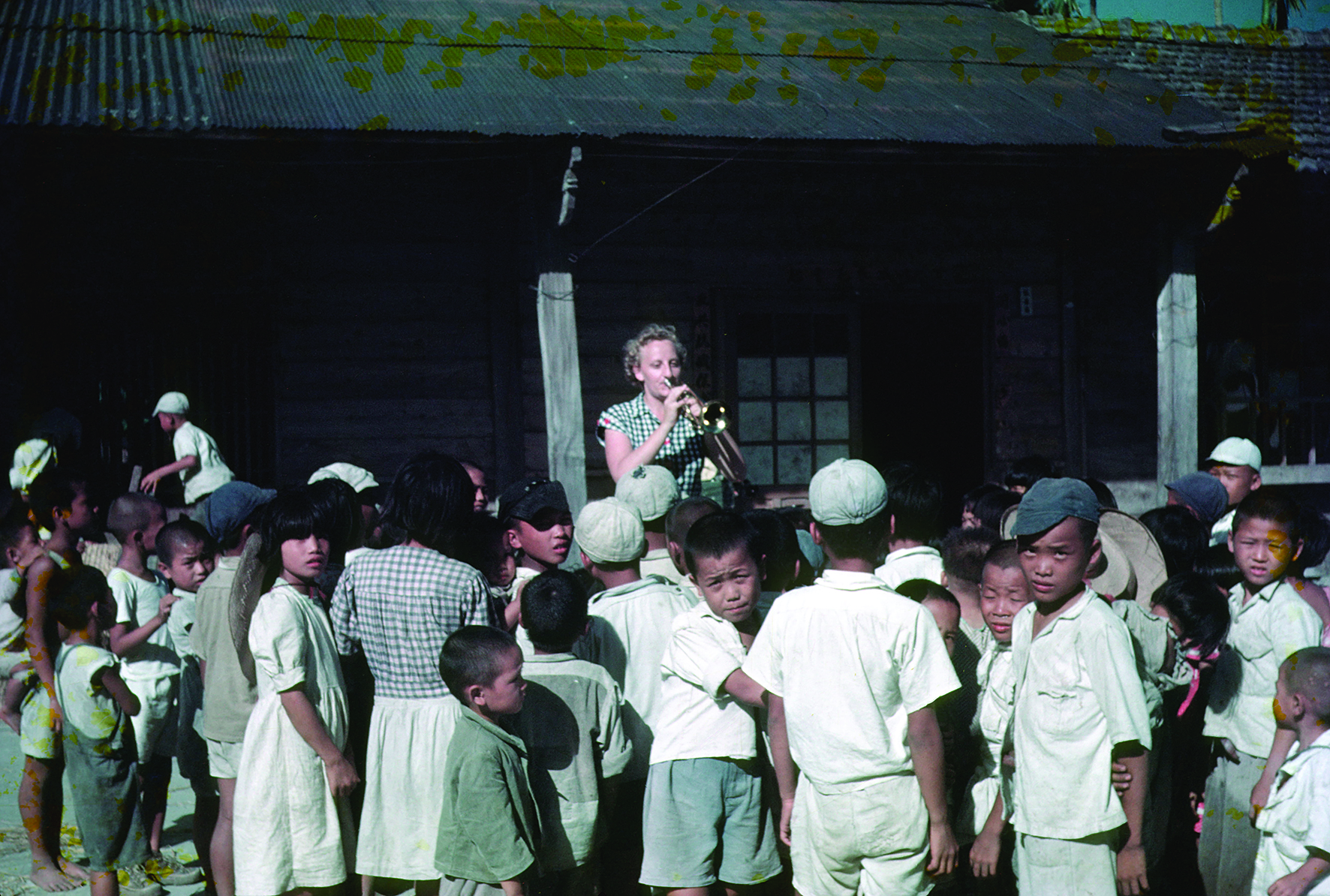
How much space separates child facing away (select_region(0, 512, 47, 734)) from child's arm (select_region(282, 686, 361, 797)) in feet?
5.93

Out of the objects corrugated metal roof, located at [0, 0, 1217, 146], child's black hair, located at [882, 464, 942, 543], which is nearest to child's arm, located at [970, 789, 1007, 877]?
child's black hair, located at [882, 464, 942, 543]

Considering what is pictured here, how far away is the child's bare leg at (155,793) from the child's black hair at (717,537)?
9.57 ft

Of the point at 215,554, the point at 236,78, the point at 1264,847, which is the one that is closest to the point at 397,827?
the point at 215,554

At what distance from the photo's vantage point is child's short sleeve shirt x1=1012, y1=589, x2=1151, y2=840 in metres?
2.88

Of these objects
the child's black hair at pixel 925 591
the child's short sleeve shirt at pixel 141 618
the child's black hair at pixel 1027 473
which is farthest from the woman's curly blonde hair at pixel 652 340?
the child's short sleeve shirt at pixel 141 618

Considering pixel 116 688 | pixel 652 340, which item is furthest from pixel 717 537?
pixel 116 688

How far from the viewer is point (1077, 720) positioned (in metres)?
2.92

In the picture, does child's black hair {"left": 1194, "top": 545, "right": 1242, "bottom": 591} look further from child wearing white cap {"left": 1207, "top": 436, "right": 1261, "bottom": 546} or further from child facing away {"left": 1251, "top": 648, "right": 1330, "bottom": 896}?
child wearing white cap {"left": 1207, "top": 436, "right": 1261, "bottom": 546}

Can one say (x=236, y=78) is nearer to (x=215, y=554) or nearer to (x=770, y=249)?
(x=215, y=554)

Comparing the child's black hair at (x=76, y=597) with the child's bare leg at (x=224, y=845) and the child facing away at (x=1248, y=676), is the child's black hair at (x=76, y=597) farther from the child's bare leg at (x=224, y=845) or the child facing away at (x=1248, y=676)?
the child facing away at (x=1248, y=676)

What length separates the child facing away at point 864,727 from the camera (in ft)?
9.45

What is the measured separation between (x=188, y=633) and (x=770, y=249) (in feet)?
17.0

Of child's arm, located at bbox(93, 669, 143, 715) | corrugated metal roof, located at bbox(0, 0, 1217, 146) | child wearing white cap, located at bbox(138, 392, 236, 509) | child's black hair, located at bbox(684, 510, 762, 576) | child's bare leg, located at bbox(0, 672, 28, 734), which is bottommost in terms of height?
child's bare leg, located at bbox(0, 672, 28, 734)

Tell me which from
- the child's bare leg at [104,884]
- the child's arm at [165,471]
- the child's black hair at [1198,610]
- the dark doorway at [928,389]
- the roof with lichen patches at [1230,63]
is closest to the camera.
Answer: the child's black hair at [1198,610]
